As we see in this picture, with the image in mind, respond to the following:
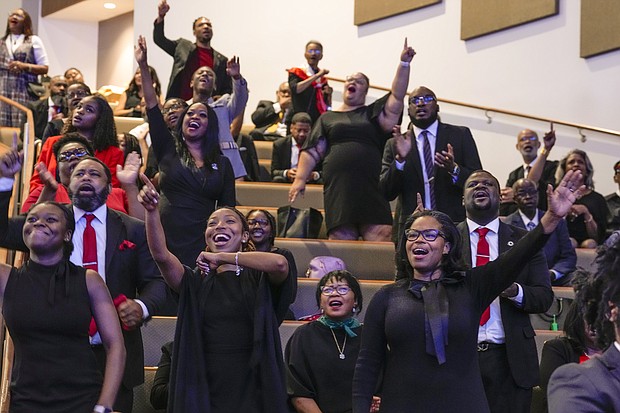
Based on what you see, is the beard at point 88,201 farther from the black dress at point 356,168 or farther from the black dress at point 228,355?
the black dress at point 356,168

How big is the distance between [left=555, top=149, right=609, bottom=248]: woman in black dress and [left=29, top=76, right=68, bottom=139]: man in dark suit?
13.8ft

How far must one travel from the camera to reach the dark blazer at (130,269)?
4.72m

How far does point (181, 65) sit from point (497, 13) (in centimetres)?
320

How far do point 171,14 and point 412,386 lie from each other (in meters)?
10.9

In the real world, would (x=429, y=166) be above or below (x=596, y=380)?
above

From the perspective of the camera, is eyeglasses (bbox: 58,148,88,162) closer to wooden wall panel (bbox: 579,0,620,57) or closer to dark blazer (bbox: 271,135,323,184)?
dark blazer (bbox: 271,135,323,184)

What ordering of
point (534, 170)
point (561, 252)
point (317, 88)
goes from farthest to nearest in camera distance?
point (317, 88) < point (534, 170) < point (561, 252)

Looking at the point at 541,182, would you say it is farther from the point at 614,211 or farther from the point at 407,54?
the point at 407,54

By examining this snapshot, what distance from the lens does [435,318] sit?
4090mm

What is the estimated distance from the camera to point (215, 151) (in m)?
6.37

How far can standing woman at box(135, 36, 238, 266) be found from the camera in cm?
623

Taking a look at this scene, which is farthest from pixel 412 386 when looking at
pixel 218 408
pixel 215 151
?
pixel 215 151

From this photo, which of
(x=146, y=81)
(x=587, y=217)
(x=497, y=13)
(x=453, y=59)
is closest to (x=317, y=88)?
(x=453, y=59)

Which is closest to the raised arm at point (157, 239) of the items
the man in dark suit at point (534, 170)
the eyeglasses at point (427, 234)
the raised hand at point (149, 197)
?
the raised hand at point (149, 197)
